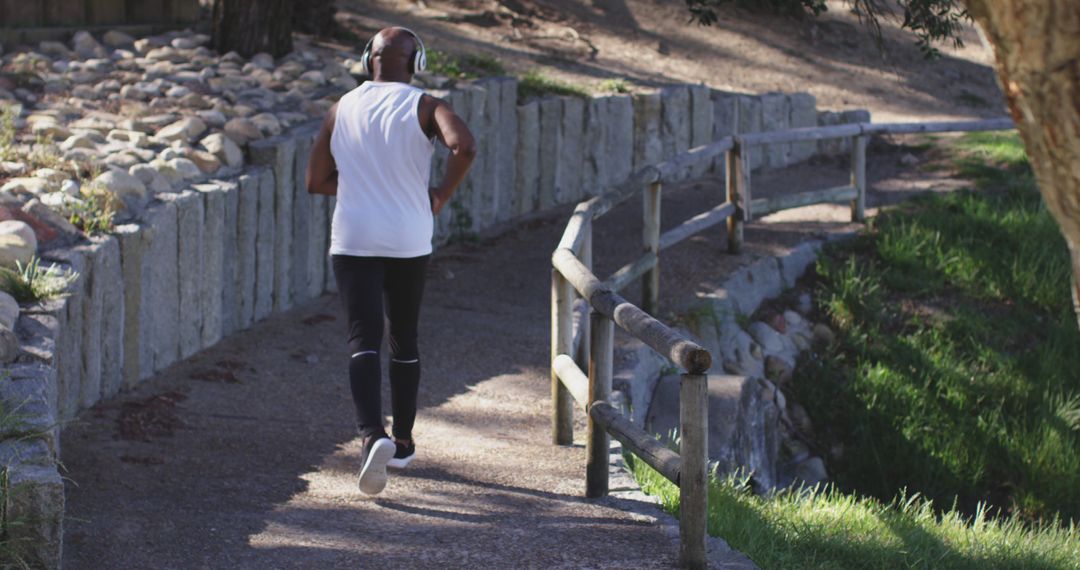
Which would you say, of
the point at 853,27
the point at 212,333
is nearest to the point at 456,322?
the point at 212,333

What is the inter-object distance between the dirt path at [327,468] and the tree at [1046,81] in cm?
223

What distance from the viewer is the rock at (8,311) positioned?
526cm

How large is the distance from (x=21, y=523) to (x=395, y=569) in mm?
1161

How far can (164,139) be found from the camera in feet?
26.8

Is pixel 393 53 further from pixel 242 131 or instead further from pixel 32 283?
pixel 242 131

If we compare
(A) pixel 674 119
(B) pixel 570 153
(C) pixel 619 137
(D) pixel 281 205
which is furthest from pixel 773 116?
(D) pixel 281 205

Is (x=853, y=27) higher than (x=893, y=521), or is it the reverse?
(x=853, y=27)

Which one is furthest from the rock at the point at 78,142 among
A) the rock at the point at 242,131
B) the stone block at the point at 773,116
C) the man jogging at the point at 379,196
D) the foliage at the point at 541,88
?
the stone block at the point at 773,116

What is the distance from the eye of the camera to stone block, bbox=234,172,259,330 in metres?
7.89

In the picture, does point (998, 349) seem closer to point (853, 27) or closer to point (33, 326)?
point (33, 326)

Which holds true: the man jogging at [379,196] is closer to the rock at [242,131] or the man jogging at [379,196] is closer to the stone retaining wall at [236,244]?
the stone retaining wall at [236,244]

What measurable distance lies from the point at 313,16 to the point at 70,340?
686 centimetres

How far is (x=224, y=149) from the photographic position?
8094 millimetres

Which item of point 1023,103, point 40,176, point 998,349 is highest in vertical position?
point 1023,103
